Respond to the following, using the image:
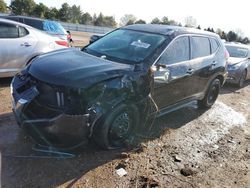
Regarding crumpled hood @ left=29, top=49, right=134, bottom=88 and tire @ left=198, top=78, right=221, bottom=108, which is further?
tire @ left=198, top=78, right=221, bottom=108

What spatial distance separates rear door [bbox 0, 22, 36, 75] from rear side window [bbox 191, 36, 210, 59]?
12.8 feet

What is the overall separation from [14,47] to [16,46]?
6cm

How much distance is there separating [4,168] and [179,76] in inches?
129

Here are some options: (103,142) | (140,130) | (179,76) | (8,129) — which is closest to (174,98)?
(179,76)

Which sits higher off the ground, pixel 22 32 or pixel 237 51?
pixel 22 32

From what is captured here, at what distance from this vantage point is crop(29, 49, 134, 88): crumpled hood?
4277 mm

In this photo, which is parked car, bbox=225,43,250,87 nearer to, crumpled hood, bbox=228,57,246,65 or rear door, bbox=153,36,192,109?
crumpled hood, bbox=228,57,246,65

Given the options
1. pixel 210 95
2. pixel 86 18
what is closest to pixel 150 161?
pixel 210 95

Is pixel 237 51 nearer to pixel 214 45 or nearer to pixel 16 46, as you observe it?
pixel 214 45

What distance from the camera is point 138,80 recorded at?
486cm

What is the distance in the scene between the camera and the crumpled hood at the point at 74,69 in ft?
14.0

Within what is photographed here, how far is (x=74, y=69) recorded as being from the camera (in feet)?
14.8

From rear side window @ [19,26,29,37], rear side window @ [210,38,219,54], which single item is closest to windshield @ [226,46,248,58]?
rear side window @ [210,38,219,54]

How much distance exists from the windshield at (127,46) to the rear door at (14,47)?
7.96ft
